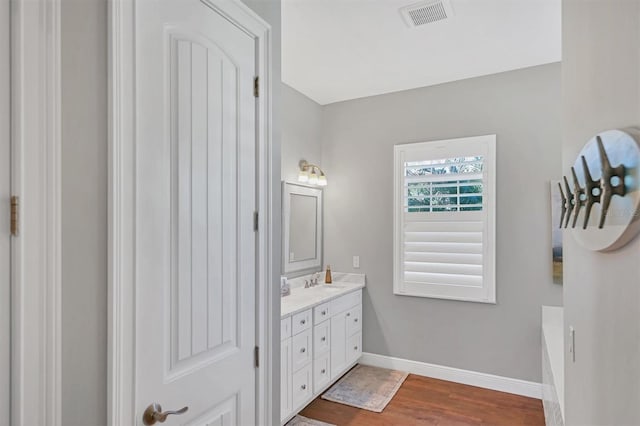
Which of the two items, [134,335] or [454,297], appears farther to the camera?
[454,297]

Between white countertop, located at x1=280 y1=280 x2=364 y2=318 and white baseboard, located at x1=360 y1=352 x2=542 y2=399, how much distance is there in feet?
2.57

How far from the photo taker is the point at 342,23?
2.60 meters

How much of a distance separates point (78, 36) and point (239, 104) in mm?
606

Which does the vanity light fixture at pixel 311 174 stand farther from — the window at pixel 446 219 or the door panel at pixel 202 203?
the door panel at pixel 202 203

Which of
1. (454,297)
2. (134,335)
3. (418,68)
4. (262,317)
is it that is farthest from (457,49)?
(134,335)

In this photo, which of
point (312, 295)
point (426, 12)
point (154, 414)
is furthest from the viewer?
point (312, 295)

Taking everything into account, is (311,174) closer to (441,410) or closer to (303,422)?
(303,422)

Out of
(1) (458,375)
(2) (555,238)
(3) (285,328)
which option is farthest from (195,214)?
(1) (458,375)

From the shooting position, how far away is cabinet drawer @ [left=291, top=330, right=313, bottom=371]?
9.33 ft

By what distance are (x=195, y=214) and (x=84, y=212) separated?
363 millimetres

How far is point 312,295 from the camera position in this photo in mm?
3377

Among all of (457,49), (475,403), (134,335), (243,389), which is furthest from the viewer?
(475,403)

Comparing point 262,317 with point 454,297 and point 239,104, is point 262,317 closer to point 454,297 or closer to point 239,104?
point 239,104

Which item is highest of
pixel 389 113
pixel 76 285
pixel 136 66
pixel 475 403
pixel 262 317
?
pixel 389 113
